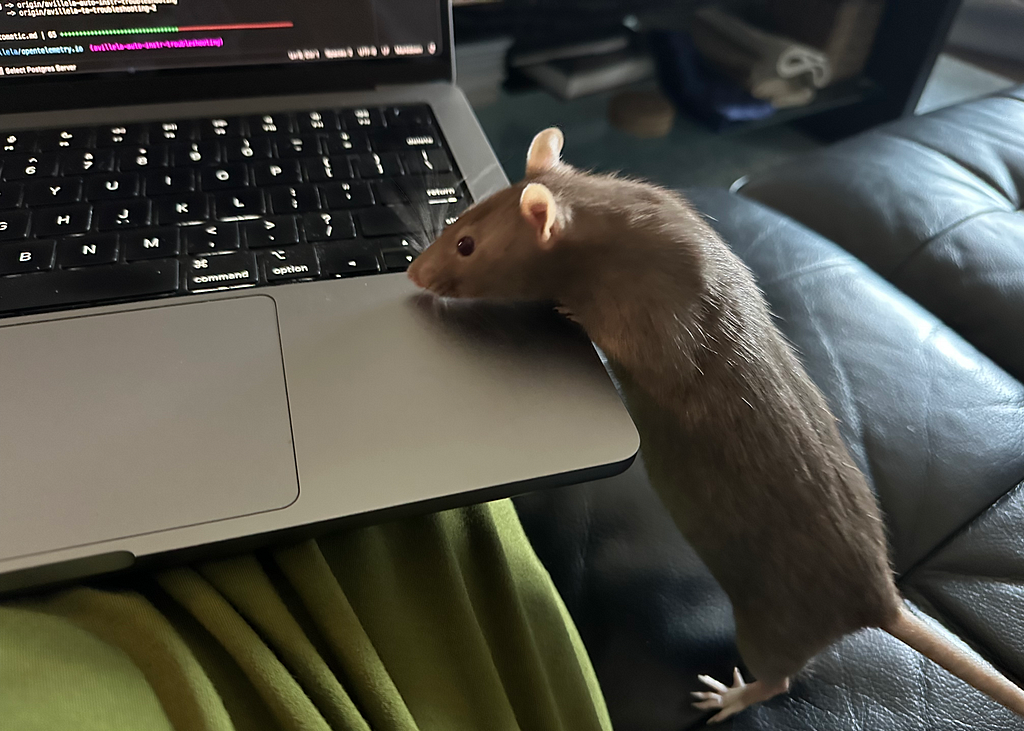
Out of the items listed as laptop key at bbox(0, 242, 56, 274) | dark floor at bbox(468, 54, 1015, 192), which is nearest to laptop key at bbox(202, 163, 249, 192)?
laptop key at bbox(0, 242, 56, 274)

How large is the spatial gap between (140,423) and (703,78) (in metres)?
1.31

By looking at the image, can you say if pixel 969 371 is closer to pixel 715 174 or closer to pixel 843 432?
pixel 843 432

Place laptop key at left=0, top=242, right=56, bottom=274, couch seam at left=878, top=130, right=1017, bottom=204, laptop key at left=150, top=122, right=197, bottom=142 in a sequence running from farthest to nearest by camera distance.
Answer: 1. couch seam at left=878, top=130, right=1017, bottom=204
2. laptop key at left=150, top=122, right=197, bottom=142
3. laptop key at left=0, top=242, right=56, bottom=274

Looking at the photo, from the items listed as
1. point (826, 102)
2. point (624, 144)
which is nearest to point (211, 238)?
point (624, 144)

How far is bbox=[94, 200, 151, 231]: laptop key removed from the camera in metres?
0.48

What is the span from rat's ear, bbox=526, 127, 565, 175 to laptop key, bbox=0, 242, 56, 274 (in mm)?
350

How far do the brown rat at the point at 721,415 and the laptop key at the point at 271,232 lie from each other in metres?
0.09

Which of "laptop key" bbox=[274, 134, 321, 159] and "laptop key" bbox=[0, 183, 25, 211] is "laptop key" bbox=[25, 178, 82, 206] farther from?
"laptop key" bbox=[274, 134, 321, 159]

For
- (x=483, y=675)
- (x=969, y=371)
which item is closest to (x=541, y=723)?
(x=483, y=675)

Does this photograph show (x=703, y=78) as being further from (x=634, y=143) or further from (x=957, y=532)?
(x=957, y=532)

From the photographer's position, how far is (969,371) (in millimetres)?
645

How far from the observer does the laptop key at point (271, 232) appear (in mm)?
484

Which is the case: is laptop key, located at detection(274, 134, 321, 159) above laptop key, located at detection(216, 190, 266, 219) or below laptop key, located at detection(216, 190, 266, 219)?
above

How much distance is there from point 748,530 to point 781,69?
1.16 metres
